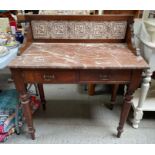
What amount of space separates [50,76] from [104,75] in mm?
326

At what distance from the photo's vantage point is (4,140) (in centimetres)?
138

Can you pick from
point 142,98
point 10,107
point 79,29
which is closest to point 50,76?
point 79,29

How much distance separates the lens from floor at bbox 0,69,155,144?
1.41m

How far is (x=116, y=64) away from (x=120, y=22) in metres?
0.42

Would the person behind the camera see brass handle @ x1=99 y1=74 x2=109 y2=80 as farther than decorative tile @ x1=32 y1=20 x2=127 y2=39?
No

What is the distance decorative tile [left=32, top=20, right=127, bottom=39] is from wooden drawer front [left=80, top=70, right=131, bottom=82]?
0.38 m

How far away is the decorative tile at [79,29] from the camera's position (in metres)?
1.22

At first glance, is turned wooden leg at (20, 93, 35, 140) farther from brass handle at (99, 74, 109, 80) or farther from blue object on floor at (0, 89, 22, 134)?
brass handle at (99, 74, 109, 80)

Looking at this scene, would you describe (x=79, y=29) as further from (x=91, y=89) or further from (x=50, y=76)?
(x=91, y=89)

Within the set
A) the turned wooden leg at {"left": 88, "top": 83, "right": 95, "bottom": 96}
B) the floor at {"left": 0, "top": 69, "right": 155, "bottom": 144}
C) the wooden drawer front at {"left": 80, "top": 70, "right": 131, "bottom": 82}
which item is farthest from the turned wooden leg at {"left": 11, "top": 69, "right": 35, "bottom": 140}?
the turned wooden leg at {"left": 88, "top": 83, "right": 95, "bottom": 96}

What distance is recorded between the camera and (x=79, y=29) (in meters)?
1.24

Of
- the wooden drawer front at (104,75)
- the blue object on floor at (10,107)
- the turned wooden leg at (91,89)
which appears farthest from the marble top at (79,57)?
the turned wooden leg at (91,89)
